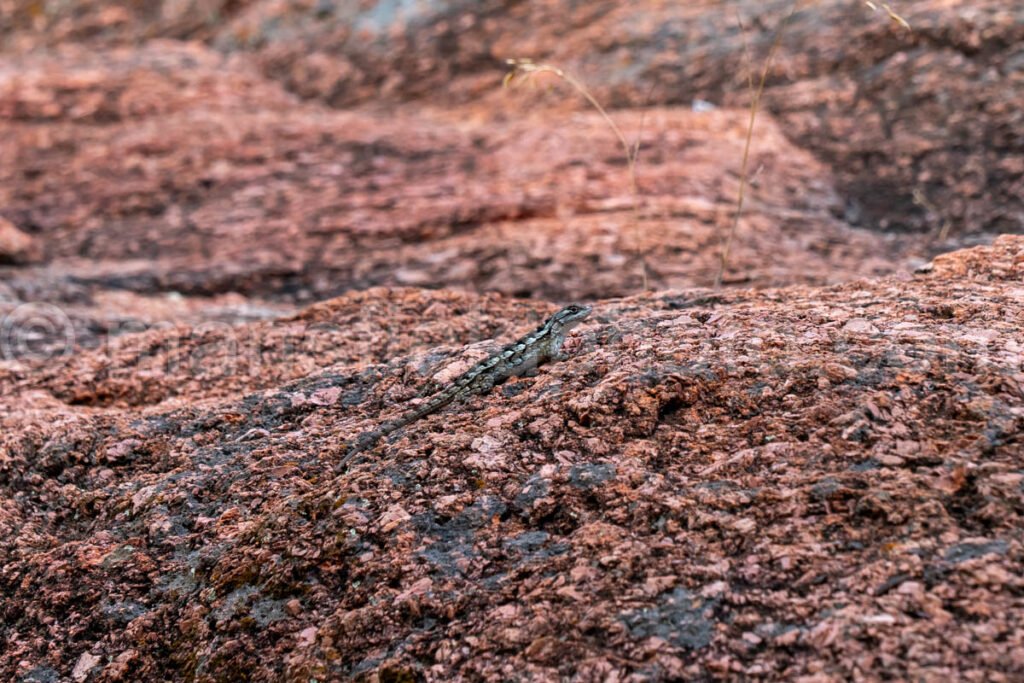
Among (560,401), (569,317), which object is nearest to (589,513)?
(560,401)

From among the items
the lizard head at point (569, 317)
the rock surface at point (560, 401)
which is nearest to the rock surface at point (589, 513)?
the rock surface at point (560, 401)

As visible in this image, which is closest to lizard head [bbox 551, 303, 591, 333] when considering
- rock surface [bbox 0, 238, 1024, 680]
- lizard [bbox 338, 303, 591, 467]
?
lizard [bbox 338, 303, 591, 467]

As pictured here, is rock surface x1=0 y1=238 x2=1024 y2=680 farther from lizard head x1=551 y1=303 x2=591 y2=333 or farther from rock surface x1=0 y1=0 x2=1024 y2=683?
lizard head x1=551 y1=303 x2=591 y2=333

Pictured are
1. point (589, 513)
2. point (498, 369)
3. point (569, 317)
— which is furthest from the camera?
point (569, 317)

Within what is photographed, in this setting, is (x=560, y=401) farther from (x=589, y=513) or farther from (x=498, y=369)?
(x=589, y=513)

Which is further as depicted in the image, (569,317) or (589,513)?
(569,317)

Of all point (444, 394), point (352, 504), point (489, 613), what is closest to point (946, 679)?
point (489, 613)

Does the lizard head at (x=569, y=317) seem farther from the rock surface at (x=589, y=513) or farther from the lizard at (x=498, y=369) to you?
the rock surface at (x=589, y=513)

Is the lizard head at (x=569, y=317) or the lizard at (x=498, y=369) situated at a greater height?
the lizard head at (x=569, y=317)

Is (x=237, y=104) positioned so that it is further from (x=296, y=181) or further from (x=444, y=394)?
(x=444, y=394)
